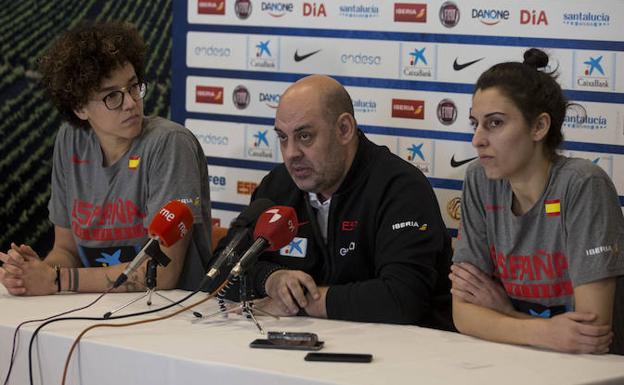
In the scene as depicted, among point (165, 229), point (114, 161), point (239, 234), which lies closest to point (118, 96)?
point (114, 161)

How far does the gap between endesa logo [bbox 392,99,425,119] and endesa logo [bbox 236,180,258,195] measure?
802 millimetres

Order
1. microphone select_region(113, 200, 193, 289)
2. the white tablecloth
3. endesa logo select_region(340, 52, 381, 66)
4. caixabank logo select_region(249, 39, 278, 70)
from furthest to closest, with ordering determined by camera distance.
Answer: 1. caixabank logo select_region(249, 39, 278, 70)
2. endesa logo select_region(340, 52, 381, 66)
3. microphone select_region(113, 200, 193, 289)
4. the white tablecloth

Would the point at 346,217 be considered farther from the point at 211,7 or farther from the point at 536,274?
the point at 211,7

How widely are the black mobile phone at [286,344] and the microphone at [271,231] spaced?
0.20 meters

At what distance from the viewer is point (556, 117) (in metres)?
2.97

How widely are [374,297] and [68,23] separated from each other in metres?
2.87

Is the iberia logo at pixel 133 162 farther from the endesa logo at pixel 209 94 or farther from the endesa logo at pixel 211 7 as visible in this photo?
the endesa logo at pixel 211 7

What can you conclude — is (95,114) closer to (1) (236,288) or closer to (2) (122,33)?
(2) (122,33)

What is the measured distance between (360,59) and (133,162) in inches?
48.3

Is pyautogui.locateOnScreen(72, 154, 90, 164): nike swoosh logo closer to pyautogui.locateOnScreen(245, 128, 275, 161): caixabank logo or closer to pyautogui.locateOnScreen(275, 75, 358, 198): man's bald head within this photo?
pyautogui.locateOnScreen(275, 75, 358, 198): man's bald head

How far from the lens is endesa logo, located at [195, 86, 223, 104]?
4.86 metres

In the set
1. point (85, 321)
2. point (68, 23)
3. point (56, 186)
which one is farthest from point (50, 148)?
point (85, 321)

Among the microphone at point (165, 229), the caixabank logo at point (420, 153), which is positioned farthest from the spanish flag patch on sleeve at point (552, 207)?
the caixabank logo at point (420, 153)

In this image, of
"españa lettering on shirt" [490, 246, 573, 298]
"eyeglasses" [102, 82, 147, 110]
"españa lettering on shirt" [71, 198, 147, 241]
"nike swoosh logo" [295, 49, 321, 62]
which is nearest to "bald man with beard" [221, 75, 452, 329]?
"españa lettering on shirt" [490, 246, 573, 298]
